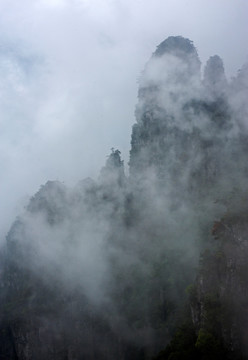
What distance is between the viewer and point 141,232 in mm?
55625

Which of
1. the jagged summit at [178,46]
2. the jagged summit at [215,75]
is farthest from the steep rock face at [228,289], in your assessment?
the jagged summit at [178,46]

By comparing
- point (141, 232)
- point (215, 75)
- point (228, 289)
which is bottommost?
point (228, 289)

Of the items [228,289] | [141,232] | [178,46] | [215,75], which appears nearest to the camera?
[228,289]

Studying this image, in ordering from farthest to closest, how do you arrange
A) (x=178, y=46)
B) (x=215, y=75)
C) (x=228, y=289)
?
(x=178, y=46) → (x=215, y=75) → (x=228, y=289)

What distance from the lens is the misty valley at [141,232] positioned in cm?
4566

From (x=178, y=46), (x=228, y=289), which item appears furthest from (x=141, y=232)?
(x=178, y=46)

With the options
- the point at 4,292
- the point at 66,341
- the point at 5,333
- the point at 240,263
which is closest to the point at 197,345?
the point at 240,263

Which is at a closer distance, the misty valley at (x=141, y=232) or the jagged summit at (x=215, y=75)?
the misty valley at (x=141, y=232)

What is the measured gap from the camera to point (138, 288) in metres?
50.1

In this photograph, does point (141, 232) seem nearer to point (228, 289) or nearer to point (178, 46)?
point (228, 289)

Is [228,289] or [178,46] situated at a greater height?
[178,46]

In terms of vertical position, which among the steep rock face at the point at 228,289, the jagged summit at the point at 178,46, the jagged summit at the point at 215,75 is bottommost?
the steep rock face at the point at 228,289

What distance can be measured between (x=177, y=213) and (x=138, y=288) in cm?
1193

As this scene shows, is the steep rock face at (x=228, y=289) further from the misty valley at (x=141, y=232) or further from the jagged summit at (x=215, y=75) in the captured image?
the jagged summit at (x=215, y=75)
